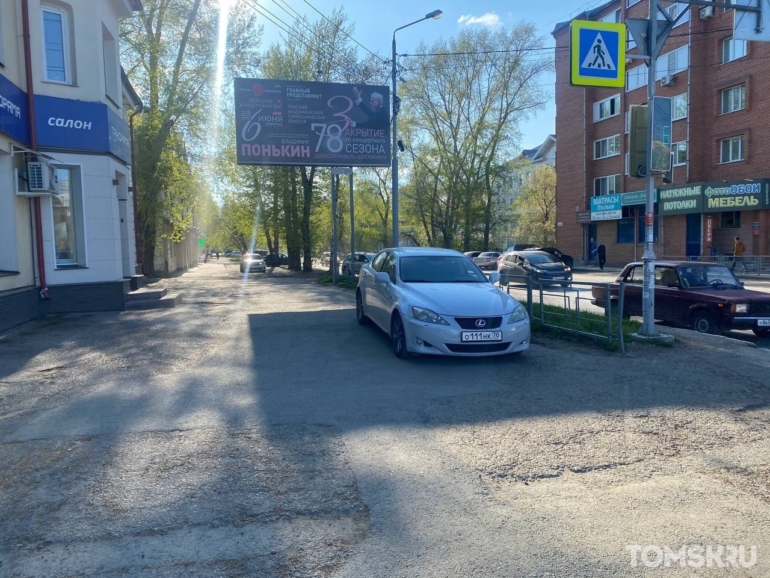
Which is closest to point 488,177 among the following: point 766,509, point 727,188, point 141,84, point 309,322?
point 727,188

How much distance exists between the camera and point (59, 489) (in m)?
4.06

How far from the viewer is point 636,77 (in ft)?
122

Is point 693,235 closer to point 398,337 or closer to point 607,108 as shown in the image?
point 607,108

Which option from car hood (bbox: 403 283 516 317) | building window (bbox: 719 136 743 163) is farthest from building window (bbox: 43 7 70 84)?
building window (bbox: 719 136 743 163)

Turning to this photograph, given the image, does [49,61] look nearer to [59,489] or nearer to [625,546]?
[59,489]

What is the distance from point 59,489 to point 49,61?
1141cm

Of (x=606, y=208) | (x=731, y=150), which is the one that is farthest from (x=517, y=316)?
(x=606, y=208)

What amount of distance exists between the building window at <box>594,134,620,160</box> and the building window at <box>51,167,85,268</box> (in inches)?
1378

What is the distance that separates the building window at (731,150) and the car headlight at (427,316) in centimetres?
3064

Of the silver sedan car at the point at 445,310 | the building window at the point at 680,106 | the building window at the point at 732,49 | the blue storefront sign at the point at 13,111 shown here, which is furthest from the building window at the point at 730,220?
the blue storefront sign at the point at 13,111

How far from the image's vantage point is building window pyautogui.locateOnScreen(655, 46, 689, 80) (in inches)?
1328

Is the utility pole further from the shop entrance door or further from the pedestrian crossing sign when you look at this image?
the shop entrance door

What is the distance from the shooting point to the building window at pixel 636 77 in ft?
120

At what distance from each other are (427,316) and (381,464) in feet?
11.3
